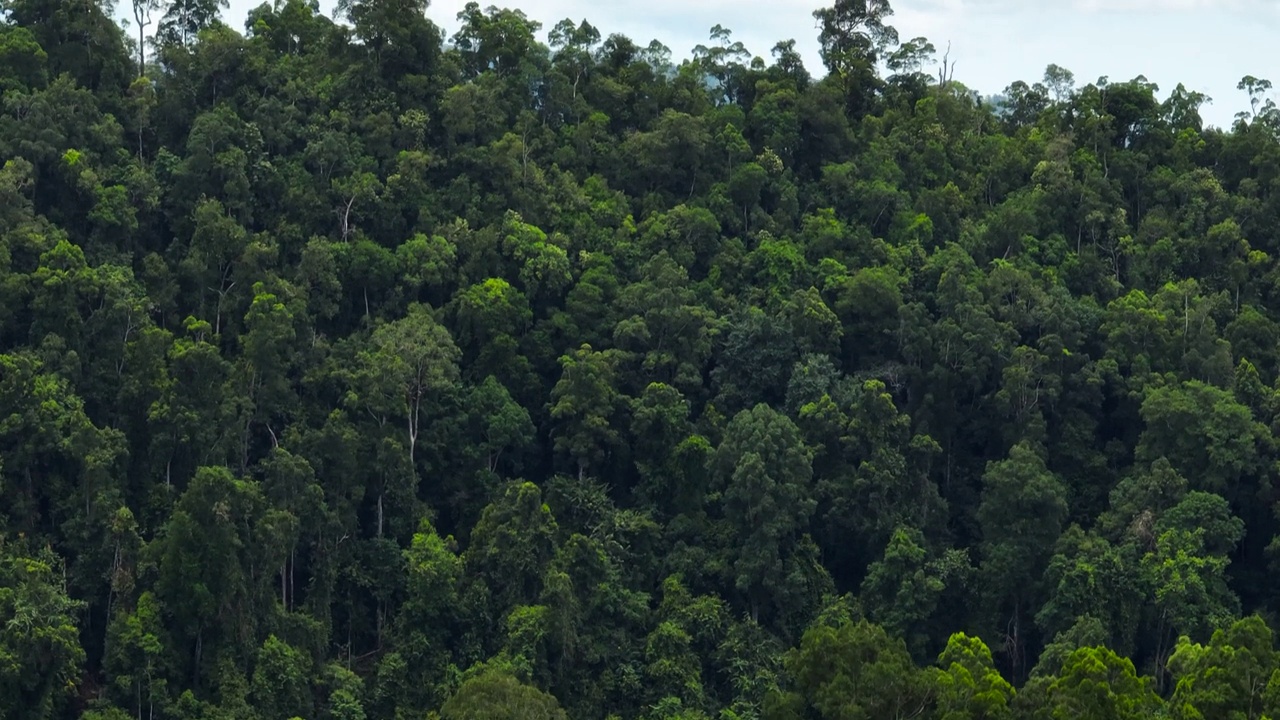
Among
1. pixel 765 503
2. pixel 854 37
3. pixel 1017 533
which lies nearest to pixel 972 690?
pixel 1017 533

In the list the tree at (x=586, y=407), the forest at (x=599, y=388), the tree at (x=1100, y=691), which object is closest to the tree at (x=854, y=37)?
the forest at (x=599, y=388)

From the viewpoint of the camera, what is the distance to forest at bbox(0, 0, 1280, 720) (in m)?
26.7

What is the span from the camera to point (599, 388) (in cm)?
3075

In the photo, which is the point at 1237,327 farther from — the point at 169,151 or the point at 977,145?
the point at 169,151

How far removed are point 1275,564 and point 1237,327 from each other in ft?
15.5

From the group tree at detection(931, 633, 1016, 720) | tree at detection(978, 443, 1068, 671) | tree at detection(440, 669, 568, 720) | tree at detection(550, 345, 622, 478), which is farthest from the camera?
tree at detection(550, 345, 622, 478)

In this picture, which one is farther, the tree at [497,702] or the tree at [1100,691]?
the tree at [497,702]

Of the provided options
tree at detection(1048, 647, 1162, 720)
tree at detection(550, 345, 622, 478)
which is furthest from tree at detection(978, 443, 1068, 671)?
tree at detection(550, 345, 622, 478)

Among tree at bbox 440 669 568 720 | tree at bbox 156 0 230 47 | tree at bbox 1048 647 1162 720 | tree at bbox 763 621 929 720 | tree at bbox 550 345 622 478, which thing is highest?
tree at bbox 156 0 230 47

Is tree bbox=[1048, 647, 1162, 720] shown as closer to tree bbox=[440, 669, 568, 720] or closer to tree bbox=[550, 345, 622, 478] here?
tree bbox=[440, 669, 568, 720]

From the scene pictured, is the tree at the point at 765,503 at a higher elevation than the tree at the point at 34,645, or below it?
higher

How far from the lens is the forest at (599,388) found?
1051 inches

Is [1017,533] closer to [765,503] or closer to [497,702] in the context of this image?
[765,503]

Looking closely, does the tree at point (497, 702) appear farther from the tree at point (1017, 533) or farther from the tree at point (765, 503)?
the tree at point (1017, 533)
